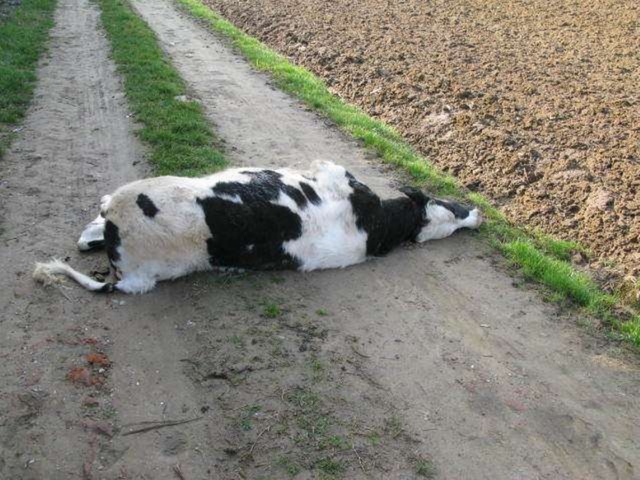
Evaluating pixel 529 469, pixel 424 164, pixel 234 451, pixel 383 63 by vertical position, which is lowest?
pixel 234 451

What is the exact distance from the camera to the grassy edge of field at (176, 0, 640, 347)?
239 inches

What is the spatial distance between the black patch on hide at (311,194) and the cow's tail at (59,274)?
1985 millimetres

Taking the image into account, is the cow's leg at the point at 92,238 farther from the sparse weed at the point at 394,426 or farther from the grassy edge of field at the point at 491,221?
the grassy edge of field at the point at 491,221

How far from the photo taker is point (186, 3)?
20.8m

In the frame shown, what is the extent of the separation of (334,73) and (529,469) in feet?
33.1

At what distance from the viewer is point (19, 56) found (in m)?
11.7

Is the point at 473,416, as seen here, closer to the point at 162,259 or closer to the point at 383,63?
the point at 162,259

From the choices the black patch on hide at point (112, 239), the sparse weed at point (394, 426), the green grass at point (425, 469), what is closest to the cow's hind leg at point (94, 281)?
the black patch on hide at point (112, 239)

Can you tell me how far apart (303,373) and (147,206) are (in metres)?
1.89

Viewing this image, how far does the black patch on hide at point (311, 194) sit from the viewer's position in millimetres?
6047

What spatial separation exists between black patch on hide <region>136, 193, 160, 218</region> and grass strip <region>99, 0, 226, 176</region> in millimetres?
2433

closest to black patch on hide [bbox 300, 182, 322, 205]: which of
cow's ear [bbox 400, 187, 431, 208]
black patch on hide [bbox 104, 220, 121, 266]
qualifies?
cow's ear [bbox 400, 187, 431, 208]

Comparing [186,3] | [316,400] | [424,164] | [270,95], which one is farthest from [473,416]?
[186,3]

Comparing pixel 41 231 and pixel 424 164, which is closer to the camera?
pixel 41 231
